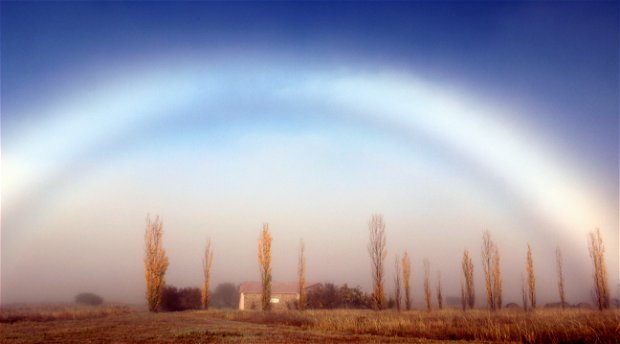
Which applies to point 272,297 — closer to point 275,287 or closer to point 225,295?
point 275,287

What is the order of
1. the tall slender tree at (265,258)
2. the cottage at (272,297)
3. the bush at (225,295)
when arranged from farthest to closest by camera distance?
the bush at (225,295)
the cottage at (272,297)
the tall slender tree at (265,258)

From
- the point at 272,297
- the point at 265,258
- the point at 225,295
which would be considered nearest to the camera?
the point at 265,258

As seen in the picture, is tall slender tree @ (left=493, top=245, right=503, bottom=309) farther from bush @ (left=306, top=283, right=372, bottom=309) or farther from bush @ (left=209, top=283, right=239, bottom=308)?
bush @ (left=209, top=283, right=239, bottom=308)

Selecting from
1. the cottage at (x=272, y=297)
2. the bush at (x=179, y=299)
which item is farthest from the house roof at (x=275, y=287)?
the bush at (x=179, y=299)

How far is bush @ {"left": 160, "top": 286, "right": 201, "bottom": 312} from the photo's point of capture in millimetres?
49781

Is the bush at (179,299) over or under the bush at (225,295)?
over

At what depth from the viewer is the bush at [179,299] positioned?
163ft

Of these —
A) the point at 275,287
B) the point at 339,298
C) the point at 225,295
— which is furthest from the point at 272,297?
the point at 225,295

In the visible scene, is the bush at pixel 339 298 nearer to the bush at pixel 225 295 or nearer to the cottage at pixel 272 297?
the cottage at pixel 272 297

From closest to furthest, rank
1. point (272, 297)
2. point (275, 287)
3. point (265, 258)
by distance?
point (265, 258), point (272, 297), point (275, 287)

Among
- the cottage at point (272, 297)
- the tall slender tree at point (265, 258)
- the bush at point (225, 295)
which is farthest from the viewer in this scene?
the bush at point (225, 295)

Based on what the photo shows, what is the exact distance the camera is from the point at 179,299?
166 feet

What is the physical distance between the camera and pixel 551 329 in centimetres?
1477

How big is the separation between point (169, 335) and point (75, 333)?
481 cm
